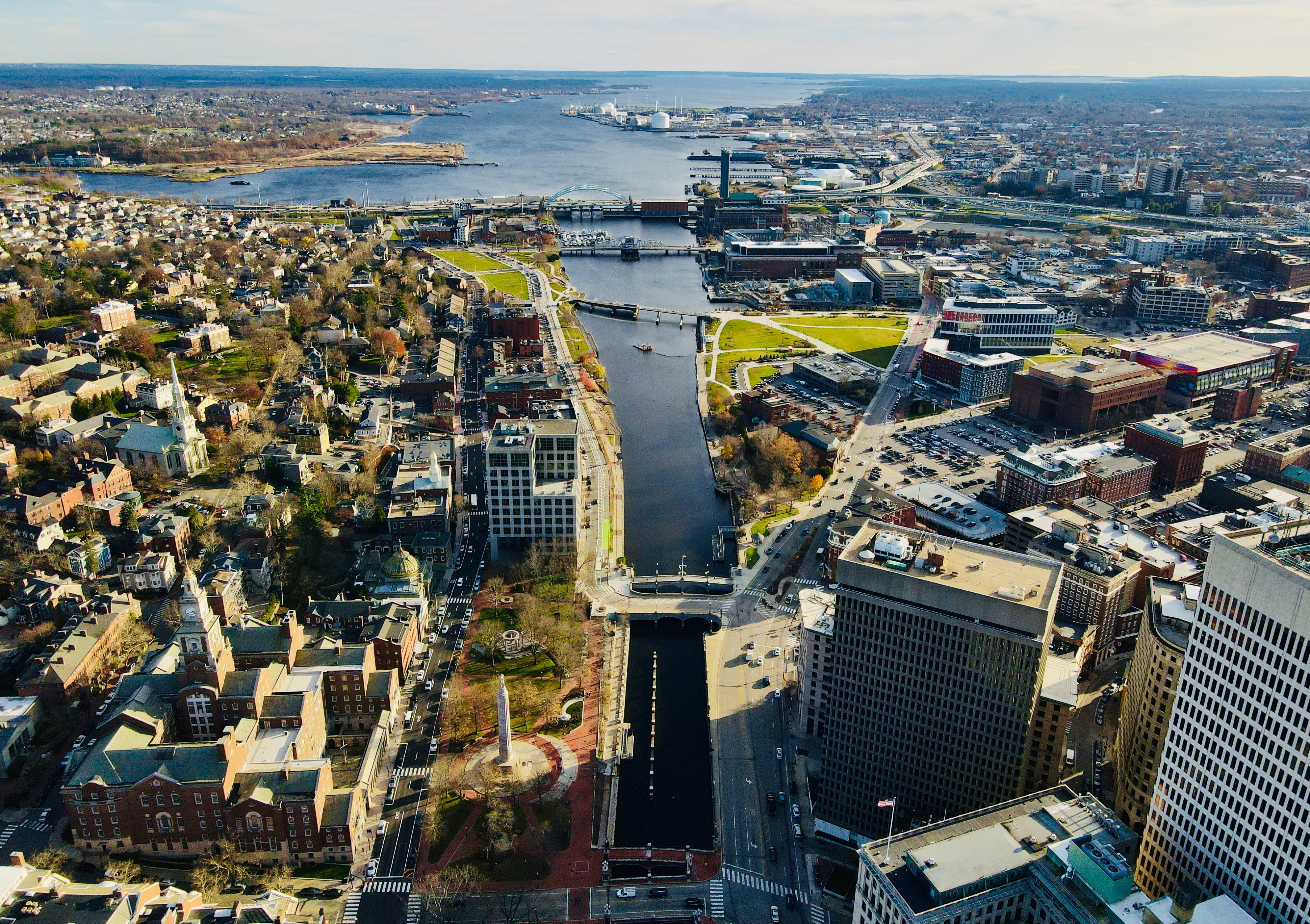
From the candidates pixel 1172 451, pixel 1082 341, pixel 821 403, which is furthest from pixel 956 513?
pixel 1082 341

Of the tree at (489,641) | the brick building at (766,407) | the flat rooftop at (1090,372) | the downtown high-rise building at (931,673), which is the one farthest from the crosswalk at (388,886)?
the flat rooftop at (1090,372)

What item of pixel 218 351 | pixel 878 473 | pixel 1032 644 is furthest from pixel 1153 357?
pixel 218 351

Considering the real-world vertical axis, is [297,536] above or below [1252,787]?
below

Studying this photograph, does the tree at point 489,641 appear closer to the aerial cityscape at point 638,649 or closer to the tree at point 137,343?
the aerial cityscape at point 638,649

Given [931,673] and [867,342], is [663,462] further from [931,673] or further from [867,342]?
[931,673]

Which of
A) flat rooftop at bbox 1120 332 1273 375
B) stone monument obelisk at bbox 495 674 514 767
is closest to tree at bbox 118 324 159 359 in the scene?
stone monument obelisk at bbox 495 674 514 767

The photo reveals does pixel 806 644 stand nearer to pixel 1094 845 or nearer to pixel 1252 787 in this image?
pixel 1094 845

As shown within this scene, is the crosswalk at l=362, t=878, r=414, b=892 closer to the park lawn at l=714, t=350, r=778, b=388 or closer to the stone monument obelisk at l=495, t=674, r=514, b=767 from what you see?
→ the stone monument obelisk at l=495, t=674, r=514, b=767
